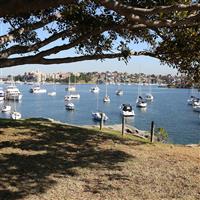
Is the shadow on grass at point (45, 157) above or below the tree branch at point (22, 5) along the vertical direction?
below

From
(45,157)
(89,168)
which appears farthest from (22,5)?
(45,157)

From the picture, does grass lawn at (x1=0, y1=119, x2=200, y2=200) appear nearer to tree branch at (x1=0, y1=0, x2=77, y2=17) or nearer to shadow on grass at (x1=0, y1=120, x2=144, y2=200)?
shadow on grass at (x1=0, y1=120, x2=144, y2=200)

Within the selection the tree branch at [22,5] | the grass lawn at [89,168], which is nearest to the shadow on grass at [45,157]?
the grass lawn at [89,168]

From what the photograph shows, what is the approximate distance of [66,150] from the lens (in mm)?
13227

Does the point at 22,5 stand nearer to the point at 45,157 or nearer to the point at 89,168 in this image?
the point at 89,168

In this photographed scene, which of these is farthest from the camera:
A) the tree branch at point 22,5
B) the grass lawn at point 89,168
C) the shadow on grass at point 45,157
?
the shadow on grass at point 45,157

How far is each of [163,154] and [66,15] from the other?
5.25m

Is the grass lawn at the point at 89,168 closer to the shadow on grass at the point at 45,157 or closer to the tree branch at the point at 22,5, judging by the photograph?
the shadow on grass at the point at 45,157

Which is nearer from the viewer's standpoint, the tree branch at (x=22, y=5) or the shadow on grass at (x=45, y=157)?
the tree branch at (x=22, y=5)

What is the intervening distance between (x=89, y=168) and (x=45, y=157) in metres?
1.55

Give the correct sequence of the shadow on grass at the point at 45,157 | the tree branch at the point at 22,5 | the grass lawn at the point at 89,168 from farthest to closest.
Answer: the shadow on grass at the point at 45,157, the grass lawn at the point at 89,168, the tree branch at the point at 22,5

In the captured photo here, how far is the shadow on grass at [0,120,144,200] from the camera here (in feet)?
31.6

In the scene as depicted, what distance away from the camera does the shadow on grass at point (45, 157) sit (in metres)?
9.63

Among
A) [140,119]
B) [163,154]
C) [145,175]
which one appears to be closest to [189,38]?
[163,154]
